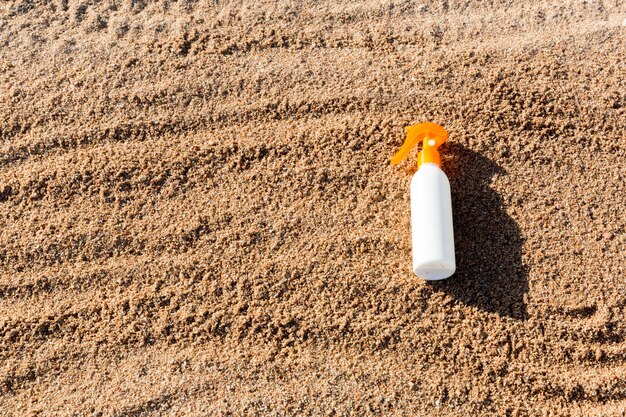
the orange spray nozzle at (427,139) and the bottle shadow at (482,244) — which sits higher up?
the orange spray nozzle at (427,139)

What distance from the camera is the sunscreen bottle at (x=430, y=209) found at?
1602mm

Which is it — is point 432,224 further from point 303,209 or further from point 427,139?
point 303,209

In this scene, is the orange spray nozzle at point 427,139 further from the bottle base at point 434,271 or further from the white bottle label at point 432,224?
the bottle base at point 434,271

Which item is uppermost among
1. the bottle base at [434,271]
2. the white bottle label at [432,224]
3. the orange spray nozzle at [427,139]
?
the orange spray nozzle at [427,139]

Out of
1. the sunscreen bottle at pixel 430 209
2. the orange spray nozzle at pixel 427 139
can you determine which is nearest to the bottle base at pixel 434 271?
Answer: the sunscreen bottle at pixel 430 209

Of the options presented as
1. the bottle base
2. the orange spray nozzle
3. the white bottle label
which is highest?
the orange spray nozzle

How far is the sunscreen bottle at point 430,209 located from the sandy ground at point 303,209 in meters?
0.08

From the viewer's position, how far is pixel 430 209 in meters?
1.64

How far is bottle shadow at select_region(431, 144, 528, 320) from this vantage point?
1.67 m

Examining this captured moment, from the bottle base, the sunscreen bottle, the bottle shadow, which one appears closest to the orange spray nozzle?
the sunscreen bottle

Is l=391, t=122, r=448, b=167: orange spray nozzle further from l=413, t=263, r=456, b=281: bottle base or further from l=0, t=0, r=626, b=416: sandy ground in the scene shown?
l=413, t=263, r=456, b=281: bottle base

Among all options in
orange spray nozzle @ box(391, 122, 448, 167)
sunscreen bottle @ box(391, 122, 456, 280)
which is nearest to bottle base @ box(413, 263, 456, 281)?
sunscreen bottle @ box(391, 122, 456, 280)

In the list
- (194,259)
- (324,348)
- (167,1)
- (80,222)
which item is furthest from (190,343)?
(167,1)

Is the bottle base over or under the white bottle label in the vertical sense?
under
